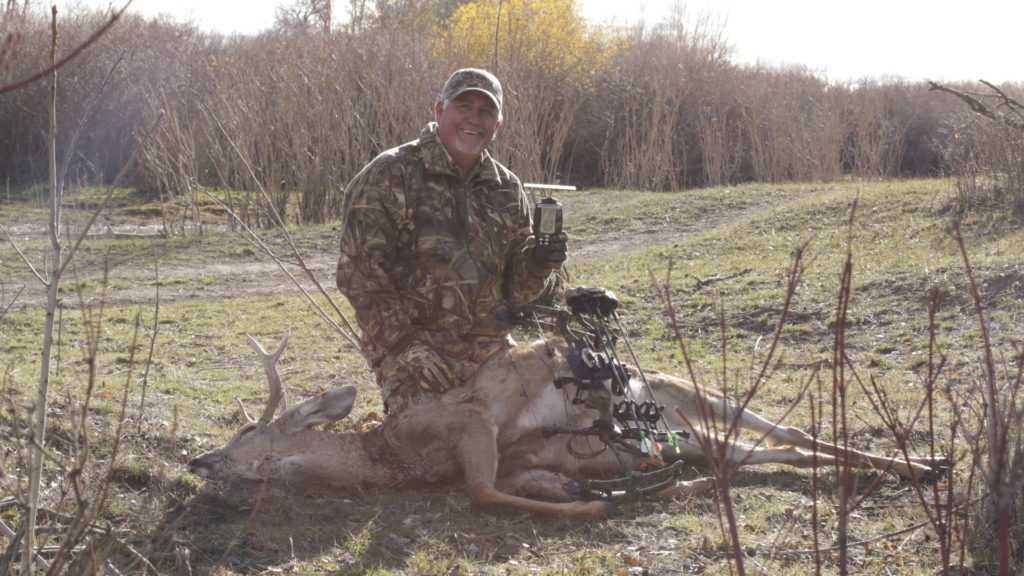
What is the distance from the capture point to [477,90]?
491cm

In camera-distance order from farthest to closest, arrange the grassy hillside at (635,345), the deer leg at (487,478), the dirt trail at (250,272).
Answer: the dirt trail at (250,272) < the deer leg at (487,478) < the grassy hillside at (635,345)

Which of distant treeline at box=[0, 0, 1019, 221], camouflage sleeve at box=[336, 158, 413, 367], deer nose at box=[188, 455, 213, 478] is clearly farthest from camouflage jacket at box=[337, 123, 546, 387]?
distant treeline at box=[0, 0, 1019, 221]

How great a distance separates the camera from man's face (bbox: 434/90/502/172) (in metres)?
4.97

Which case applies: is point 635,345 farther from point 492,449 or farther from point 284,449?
point 284,449

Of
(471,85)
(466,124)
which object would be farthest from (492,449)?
(471,85)

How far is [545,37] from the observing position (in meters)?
21.9

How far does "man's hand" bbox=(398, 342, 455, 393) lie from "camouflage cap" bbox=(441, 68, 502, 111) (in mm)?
1275

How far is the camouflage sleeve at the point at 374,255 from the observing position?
190 inches

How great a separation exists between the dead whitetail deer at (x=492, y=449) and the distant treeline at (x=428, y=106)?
5811mm

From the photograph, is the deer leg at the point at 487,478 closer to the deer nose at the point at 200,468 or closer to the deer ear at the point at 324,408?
the deer ear at the point at 324,408

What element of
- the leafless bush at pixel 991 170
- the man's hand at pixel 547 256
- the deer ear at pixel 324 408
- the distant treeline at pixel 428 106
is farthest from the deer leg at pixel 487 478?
the leafless bush at pixel 991 170

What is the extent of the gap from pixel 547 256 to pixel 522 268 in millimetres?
399

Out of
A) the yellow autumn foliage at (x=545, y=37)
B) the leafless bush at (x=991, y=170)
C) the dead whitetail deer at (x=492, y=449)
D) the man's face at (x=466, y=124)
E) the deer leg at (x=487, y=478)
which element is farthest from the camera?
the yellow autumn foliage at (x=545, y=37)

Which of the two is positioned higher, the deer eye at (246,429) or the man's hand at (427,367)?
the man's hand at (427,367)
